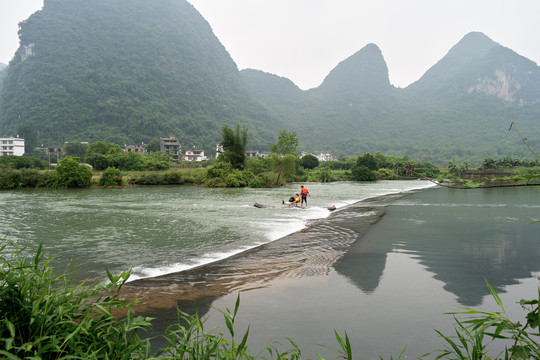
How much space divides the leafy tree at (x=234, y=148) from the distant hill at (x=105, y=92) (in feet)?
255

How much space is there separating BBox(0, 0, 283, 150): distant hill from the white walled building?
15.3m

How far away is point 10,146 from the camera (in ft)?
278

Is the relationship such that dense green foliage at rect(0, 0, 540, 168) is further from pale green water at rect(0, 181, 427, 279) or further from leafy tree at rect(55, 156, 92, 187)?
pale green water at rect(0, 181, 427, 279)

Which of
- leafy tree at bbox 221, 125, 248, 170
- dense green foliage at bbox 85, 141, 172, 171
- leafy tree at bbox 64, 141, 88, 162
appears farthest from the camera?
leafy tree at bbox 64, 141, 88, 162

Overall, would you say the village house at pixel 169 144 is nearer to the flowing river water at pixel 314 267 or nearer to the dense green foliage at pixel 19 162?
the dense green foliage at pixel 19 162

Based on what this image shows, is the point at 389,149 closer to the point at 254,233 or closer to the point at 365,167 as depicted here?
the point at 365,167

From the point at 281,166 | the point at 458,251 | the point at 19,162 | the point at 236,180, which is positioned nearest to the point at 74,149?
the point at 19,162

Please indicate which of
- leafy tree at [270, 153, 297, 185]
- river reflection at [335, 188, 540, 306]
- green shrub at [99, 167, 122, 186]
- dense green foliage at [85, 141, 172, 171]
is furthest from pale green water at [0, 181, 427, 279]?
dense green foliage at [85, 141, 172, 171]

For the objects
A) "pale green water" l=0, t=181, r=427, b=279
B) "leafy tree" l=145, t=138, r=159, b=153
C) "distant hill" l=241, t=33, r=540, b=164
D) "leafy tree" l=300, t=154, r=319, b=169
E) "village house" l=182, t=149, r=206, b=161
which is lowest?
"pale green water" l=0, t=181, r=427, b=279

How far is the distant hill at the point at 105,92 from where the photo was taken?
119438mm

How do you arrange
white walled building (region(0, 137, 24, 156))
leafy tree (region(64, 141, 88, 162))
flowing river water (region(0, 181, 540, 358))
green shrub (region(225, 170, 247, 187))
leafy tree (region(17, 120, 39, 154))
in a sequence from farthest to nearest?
leafy tree (region(17, 120, 39, 154)) → leafy tree (region(64, 141, 88, 162)) → white walled building (region(0, 137, 24, 156)) → green shrub (region(225, 170, 247, 187)) → flowing river water (region(0, 181, 540, 358))

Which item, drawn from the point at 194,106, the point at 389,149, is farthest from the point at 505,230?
the point at 194,106

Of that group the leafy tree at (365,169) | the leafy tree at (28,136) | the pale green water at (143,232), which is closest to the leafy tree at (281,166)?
the leafy tree at (365,169)

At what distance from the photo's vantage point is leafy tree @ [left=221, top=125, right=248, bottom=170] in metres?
50.2
